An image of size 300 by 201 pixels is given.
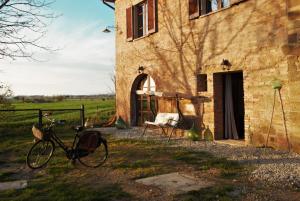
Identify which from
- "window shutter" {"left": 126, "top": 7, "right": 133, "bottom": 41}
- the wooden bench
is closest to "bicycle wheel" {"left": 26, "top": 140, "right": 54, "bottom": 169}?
the wooden bench

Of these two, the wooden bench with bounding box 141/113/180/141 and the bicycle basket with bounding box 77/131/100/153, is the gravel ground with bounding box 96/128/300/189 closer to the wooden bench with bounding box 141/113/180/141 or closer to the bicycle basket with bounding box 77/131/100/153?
the wooden bench with bounding box 141/113/180/141

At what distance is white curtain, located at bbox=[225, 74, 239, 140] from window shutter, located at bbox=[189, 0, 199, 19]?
218 centimetres

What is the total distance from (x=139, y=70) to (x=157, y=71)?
1.15 meters

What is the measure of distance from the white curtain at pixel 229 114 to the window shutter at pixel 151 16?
391 cm

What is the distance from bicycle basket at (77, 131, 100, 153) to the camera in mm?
6316

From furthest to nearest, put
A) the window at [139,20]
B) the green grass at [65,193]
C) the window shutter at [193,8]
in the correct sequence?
1. the window at [139,20]
2. the window shutter at [193,8]
3. the green grass at [65,193]

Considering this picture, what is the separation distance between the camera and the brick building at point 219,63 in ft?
23.9

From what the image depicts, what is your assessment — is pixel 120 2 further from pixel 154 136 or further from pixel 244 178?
pixel 244 178

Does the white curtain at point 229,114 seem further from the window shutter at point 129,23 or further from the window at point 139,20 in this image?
the window shutter at point 129,23

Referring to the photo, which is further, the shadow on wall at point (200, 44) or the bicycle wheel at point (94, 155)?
the shadow on wall at point (200, 44)

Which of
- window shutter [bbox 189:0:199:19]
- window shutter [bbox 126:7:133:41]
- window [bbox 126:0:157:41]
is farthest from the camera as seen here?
window shutter [bbox 126:7:133:41]

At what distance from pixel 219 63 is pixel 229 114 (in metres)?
1.49

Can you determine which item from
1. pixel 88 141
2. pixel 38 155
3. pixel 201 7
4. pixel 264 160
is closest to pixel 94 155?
pixel 88 141

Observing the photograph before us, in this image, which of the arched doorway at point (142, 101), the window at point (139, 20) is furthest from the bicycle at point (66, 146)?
the window at point (139, 20)
